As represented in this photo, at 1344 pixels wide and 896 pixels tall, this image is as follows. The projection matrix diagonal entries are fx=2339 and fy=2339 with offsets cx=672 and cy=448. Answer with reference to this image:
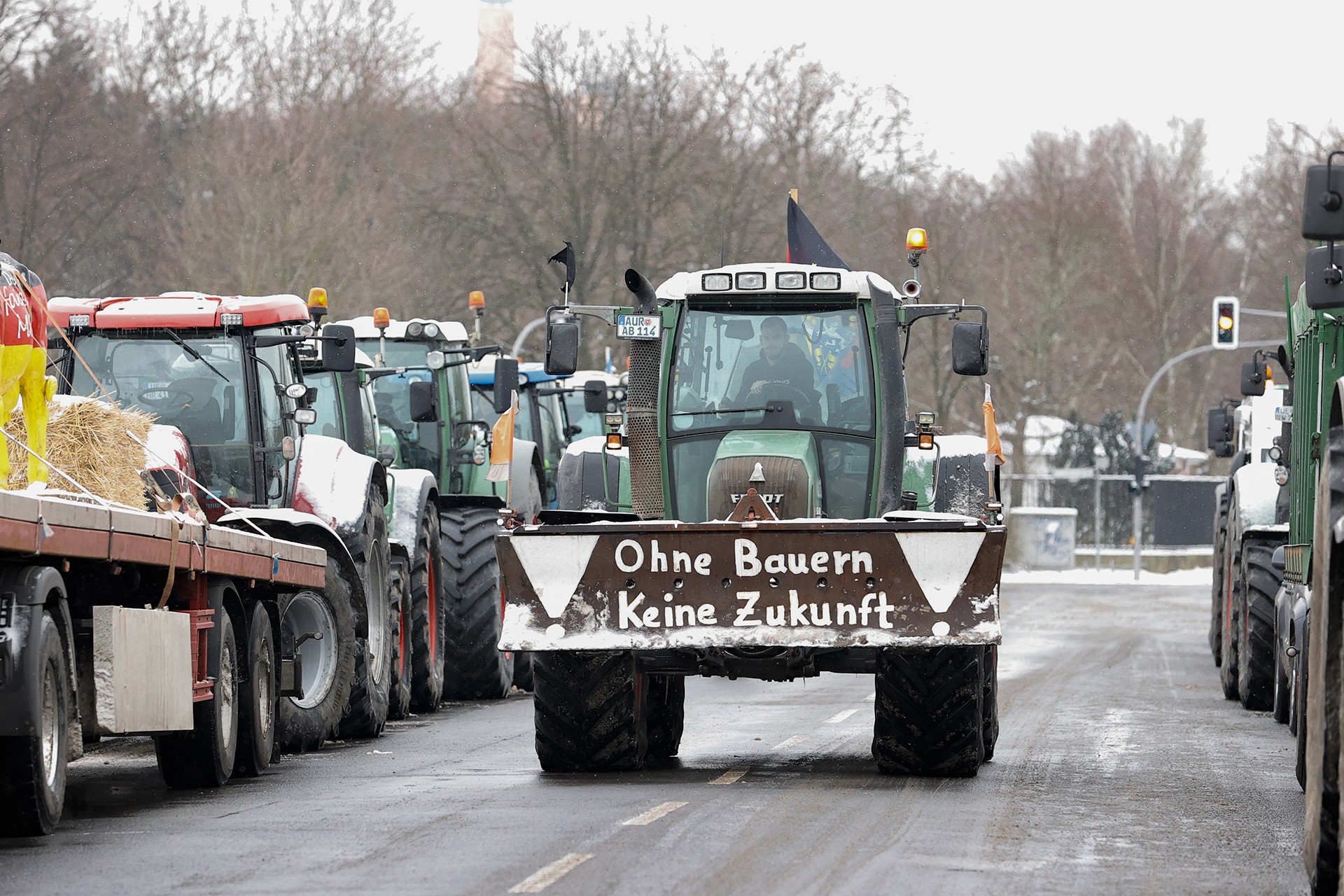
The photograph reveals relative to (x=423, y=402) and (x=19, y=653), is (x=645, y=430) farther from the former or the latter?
(x=423, y=402)

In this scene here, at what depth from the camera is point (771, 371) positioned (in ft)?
43.0

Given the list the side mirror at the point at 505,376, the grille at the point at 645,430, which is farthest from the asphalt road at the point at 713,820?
the side mirror at the point at 505,376

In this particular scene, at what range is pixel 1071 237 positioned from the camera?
62.5 metres

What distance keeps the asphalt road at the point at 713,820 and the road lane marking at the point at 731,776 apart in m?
0.03

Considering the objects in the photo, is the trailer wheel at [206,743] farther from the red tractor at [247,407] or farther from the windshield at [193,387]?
the windshield at [193,387]

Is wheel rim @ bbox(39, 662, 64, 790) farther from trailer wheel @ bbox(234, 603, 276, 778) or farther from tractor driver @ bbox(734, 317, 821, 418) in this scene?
tractor driver @ bbox(734, 317, 821, 418)

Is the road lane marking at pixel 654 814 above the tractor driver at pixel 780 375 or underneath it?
underneath

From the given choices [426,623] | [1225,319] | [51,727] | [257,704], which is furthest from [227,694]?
[1225,319]

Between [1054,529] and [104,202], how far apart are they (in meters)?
23.1

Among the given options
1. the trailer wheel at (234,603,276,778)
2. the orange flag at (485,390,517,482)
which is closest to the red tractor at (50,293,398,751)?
the trailer wheel at (234,603,276,778)

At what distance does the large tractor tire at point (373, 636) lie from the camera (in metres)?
15.4

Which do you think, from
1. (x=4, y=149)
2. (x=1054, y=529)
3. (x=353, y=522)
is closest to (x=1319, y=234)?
(x=353, y=522)

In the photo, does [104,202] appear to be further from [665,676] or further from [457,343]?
[665,676]

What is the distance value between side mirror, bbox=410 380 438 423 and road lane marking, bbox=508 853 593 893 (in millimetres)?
10521
